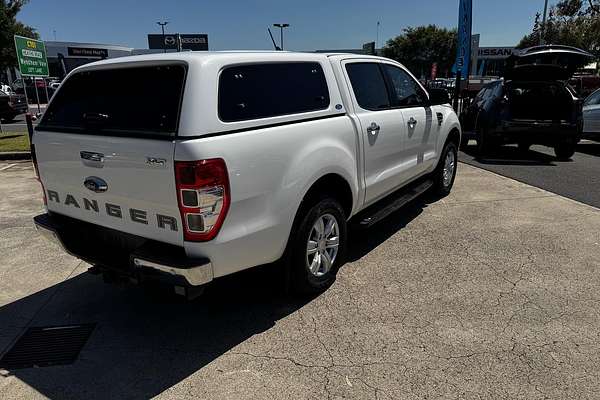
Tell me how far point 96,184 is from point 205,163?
35.2 inches

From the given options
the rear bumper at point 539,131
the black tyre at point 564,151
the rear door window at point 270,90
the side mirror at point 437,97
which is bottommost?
the black tyre at point 564,151

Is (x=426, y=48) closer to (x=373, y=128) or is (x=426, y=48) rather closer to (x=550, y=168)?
(x=550, y=168)

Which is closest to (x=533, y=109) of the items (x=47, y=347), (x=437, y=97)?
(x=437, y=97)

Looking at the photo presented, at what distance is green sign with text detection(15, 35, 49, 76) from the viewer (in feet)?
37.1

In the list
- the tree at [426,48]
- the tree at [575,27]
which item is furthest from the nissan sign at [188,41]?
the tree at [575,27]

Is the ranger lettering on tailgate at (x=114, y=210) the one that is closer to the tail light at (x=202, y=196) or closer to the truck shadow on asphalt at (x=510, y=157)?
the tail light at (x=202, y=196)

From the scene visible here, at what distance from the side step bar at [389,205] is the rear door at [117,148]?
81.4 inches

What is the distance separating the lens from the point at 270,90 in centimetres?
314

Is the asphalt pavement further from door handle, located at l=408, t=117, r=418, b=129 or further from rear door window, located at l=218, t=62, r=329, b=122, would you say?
rear door window, located at l=218, t=62, r=329, b=122

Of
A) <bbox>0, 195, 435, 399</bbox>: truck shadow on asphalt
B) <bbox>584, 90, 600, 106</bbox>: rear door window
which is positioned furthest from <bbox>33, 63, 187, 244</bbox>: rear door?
<bbox>584, 90, 600, 106</bbox>: rear door window

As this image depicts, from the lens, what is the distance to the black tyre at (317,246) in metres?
3.28

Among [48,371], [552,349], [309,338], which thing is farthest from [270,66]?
[552,349]

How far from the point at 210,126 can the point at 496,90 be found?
903 cm

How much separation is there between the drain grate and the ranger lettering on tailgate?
0.90m
